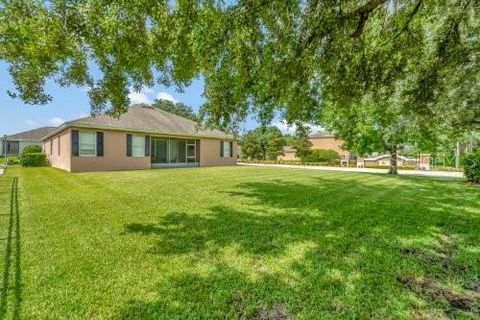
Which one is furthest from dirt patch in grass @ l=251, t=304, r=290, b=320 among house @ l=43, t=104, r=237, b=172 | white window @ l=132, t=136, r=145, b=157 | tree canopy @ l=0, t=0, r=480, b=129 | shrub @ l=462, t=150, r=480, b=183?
white window @ l=132, t=136, r=145, b=157

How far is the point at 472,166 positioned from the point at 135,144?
19272 mm

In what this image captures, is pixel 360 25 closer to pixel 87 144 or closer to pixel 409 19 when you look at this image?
pixel 409 19

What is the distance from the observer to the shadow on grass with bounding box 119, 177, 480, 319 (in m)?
2.92

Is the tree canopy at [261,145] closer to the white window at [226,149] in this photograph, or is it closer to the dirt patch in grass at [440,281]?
the white window at [226,149]

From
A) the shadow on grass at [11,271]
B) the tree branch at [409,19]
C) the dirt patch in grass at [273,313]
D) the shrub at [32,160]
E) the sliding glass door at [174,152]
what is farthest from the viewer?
the sliding glass door at [174,152]

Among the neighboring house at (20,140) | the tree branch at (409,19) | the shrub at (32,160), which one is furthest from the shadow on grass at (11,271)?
the neighboring house at (20,140)

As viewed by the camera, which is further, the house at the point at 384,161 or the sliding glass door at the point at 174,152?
the house at the point at 384,161

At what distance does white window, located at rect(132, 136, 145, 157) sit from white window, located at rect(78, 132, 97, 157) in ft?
8.67

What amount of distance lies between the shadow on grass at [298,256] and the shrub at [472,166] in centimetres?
772

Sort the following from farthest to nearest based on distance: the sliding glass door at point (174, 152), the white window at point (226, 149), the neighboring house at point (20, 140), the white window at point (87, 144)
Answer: the neighboring house at point (20, 140) → the white window at point (226, 149) → the sliding glass door at point (174, 152) → the white window at point (87, 144)

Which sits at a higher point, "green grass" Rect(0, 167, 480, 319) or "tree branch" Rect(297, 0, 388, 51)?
"tree branch" Rect(297, 0, 388, 51)

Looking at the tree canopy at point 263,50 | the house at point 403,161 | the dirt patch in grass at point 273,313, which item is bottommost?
the dirt patch in grass at point 273,313

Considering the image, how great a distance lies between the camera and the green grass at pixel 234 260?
2906 mm

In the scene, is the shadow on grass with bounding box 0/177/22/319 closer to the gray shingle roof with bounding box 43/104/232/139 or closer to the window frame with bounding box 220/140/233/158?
the gray shingle roof with bounding box 43/104/232/139
